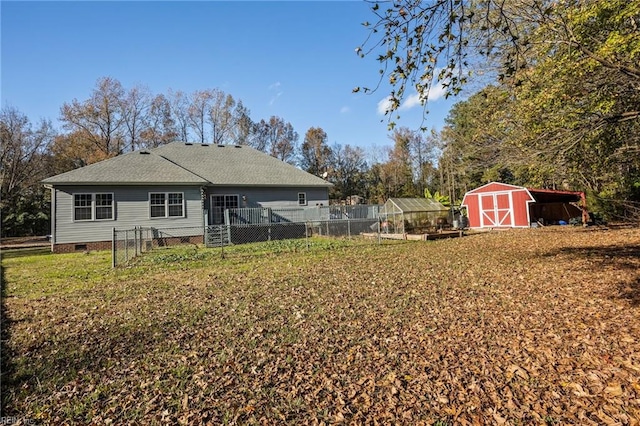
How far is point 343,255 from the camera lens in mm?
12070

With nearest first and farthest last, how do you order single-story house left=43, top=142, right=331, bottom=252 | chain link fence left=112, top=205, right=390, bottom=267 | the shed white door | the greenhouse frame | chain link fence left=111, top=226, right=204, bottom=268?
chain link fence left=111, top=226, right=204, bottom=268, single-story house left=43, top=142, right=331, bottom=252, chain link fence left=112, top=205, right=390, bottom=267, the greenhouse frame, the shed white door

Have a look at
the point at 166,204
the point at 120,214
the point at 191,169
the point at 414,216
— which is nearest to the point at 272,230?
the point at 166,204

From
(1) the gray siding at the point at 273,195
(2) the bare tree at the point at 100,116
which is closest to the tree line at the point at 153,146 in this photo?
(2) the bare tree at the point at 100,116

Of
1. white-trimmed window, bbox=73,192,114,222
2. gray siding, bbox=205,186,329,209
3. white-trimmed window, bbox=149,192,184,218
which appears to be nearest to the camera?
white-trimmed window, bbox=73,192,114,222

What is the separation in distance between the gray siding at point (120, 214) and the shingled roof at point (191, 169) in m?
0.52

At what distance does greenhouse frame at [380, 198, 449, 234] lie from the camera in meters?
19.5

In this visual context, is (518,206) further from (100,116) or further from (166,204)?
(100,116)

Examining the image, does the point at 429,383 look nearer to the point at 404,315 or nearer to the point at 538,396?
the point at 538,396

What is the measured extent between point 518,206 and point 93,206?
24.9 meters

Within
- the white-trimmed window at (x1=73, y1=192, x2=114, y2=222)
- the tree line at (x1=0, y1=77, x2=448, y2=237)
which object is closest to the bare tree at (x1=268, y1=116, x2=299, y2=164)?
the tree line at (x1=0, y1=77, x2=448, y2=237)

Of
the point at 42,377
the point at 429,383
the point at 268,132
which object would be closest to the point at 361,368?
the point at 429,383

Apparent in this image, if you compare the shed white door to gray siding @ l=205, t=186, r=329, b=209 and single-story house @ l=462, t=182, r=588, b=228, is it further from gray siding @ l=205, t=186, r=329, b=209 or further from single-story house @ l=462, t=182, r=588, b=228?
gray siding @ l=205, t=186, r=329, b=209

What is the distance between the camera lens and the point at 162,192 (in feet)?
57.8

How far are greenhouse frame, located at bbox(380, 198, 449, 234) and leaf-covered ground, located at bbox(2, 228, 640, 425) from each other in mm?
11149
